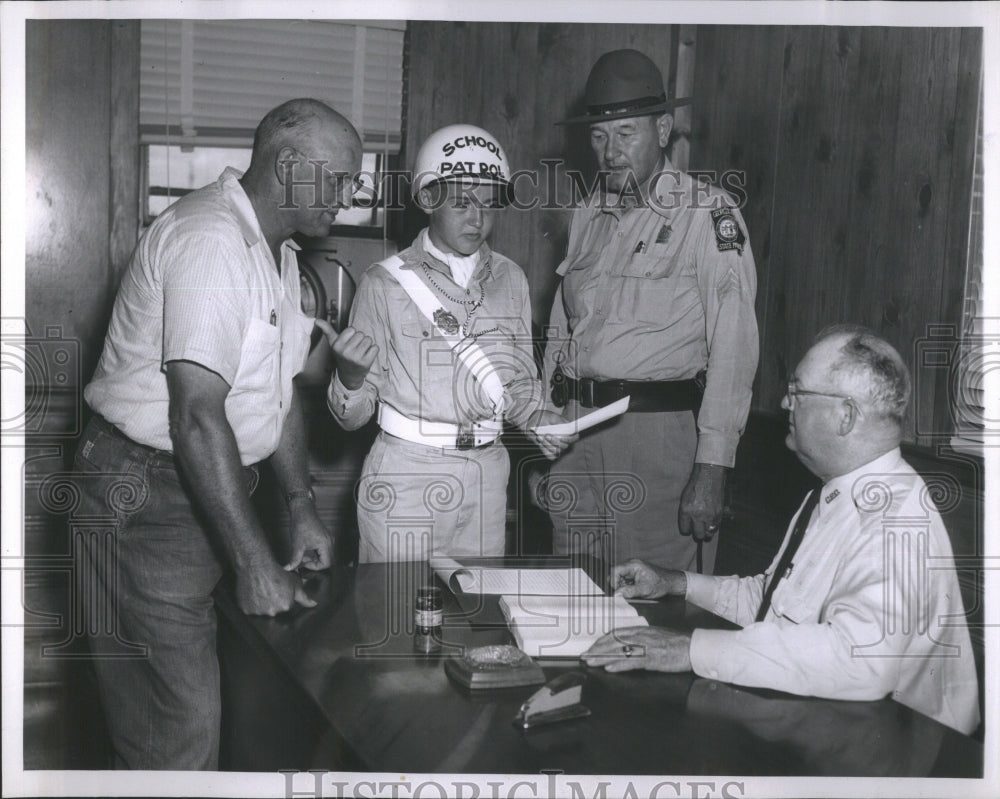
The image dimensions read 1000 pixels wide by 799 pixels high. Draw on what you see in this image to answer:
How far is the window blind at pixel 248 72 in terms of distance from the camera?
3.54m

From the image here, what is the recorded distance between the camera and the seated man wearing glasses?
154 centimetres

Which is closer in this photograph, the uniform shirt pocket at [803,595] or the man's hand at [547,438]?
the uniform shirt pocket at [803,595]

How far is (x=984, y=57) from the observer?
7.02 ft

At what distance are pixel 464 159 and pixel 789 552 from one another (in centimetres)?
144

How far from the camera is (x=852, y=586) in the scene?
164 centimetres

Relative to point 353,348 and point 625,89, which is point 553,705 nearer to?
point 353,348

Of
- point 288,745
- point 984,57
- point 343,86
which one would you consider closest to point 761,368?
point 984,57

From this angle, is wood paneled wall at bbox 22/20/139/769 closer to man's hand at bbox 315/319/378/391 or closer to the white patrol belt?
man's hand at bbox 315/319/378/391

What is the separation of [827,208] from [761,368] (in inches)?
26.7

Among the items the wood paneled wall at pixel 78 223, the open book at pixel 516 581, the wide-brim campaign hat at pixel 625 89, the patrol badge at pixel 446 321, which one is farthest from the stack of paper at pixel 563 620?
the wide-brim campaign hat at pixel 625 89

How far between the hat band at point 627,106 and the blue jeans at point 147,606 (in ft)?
5.60

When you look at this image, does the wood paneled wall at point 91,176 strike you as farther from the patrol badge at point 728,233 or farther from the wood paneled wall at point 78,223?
the patrol badge at point 728,233

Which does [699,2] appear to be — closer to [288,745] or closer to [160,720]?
[288,745]

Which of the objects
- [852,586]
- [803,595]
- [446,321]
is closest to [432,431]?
[446,321]
